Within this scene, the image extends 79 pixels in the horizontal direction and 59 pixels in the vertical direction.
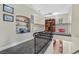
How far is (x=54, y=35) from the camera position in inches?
87.7

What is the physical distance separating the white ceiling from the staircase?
45 cm

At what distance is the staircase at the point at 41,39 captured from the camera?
2186 millimetres

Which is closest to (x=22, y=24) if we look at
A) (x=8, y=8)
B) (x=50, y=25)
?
(x=8, y=8)

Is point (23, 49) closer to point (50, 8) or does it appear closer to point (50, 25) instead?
point (50, 25)

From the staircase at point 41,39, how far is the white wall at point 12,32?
0.52ft

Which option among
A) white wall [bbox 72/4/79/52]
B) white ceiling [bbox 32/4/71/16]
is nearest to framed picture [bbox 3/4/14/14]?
white ceiling [bbox 32/4/71/16]

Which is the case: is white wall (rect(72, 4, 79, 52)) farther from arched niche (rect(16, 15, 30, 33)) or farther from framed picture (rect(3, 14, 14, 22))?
framed picture (rect(3, 14, 14, 22))

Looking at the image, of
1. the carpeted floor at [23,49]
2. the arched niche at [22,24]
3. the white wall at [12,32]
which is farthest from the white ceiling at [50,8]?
the carpeted floor at [23,49]

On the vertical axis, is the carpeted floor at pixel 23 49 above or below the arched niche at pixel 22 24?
below

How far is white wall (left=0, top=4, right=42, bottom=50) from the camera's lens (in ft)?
6.70

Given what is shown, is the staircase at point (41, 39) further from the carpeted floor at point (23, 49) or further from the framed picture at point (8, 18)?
the framed picture at point (8, 18)
